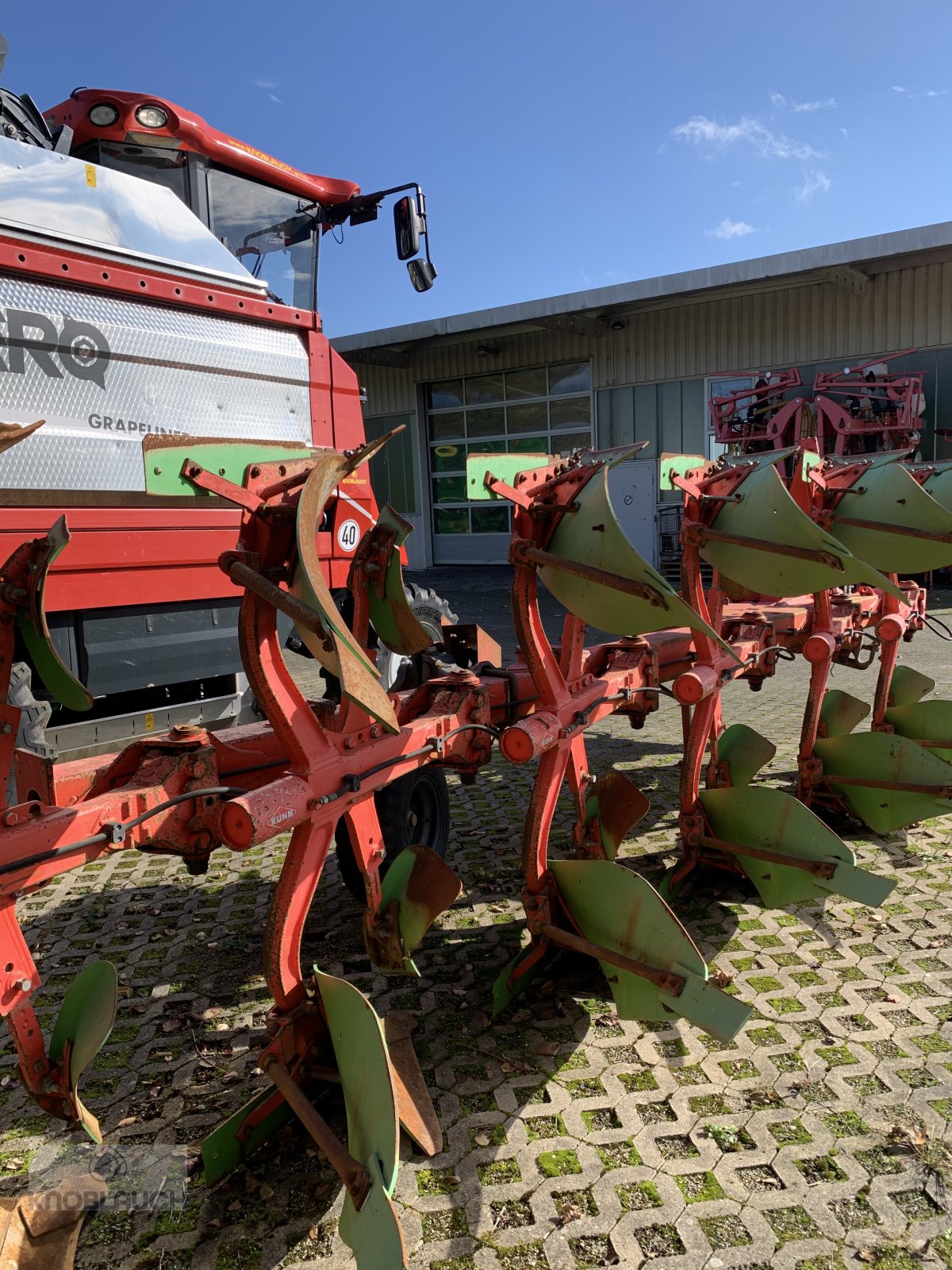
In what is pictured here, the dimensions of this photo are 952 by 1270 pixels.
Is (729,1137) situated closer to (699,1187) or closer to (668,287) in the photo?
(699,1187)

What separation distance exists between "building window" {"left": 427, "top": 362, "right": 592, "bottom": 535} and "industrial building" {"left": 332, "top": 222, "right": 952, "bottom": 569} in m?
0.03

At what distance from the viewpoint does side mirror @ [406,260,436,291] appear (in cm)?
539

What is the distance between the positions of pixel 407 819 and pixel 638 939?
1163 millimetres

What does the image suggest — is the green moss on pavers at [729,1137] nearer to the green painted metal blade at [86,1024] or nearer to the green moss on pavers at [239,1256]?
the green moss on pavers at [239,1256]

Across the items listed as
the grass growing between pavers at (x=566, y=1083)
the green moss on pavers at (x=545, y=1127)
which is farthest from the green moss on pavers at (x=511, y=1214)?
the green moss on pavers at (x=545, y=1127)

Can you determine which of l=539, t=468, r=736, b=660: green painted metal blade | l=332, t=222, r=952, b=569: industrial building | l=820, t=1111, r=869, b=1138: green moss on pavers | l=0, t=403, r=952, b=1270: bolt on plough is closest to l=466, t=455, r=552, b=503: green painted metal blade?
l=0, t=403, r=952, b=1270: bolt on plough

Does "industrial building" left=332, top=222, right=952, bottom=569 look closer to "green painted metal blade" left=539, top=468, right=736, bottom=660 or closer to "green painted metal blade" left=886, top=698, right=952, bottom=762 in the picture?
"green painted metal blade" left=886, top=698, right=952, bottom=762

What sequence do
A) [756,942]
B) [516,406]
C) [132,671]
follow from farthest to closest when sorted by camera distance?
[516,406], [132,671], [756,942]

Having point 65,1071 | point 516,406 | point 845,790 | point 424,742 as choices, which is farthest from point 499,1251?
point 516,406

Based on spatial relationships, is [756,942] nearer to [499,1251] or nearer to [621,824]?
[621,824]

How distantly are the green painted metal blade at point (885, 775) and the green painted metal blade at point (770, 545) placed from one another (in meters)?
1.22

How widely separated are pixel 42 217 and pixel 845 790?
4264mm

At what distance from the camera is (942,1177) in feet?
6.78

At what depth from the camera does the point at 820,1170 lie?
6.91 ft
